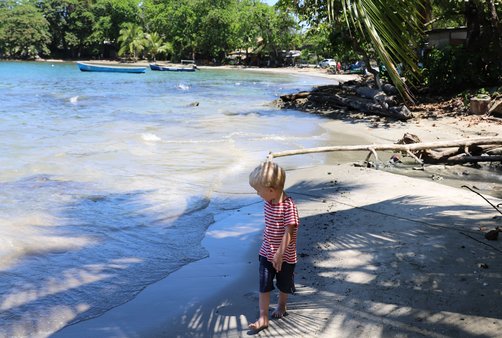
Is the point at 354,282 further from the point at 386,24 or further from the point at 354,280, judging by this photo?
the point at 386,24

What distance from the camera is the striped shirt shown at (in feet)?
11.0

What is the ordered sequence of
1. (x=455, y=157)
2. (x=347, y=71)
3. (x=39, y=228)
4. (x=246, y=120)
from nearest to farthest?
(x=39, y=228) → (x=455, y=157) → (x=246, y=120) → (x=347, y=71)

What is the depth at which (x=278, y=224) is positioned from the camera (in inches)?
133

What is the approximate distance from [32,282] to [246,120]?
45.4ft

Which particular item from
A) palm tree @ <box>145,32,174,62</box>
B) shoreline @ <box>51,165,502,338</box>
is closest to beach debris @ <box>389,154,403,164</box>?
shoreline @ <box>51,165,502,338</box>

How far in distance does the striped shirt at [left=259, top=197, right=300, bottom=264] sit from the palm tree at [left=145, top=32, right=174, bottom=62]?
73.4m

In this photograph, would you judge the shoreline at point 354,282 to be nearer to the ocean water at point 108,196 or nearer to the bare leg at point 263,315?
the bare leg at point 263,315

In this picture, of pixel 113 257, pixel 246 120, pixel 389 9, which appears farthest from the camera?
pixel 246 120

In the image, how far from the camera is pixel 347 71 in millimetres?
55406

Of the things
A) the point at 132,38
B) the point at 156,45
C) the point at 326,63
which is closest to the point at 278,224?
the point at 326,63

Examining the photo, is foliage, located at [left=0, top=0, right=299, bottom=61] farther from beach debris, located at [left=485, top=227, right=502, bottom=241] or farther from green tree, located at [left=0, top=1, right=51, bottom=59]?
beach debris, located at [left=485, top=227, right=502, bottom=241]

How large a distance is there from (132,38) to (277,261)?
256ft

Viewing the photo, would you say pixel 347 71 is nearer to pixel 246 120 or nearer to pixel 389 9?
pixel 246 120

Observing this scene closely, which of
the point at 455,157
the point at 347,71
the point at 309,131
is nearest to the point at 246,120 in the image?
the point at 309,131
